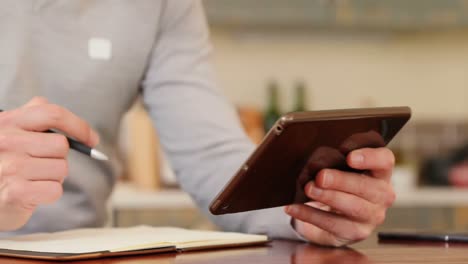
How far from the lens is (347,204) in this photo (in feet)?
3.36

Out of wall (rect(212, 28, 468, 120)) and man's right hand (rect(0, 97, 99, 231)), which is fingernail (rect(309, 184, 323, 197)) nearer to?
man's right hand (rect(0, 97, 99, 231))

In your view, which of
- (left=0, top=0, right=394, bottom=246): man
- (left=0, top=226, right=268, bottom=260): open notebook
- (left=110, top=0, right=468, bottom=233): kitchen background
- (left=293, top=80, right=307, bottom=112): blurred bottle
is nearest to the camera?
(left=0, top=226, right=268, bottom=260): open notebook

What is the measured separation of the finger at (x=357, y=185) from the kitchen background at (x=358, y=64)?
1997 millimetres

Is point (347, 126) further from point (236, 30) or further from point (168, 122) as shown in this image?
point (236, 30)

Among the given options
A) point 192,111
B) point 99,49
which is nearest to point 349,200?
point 192,111

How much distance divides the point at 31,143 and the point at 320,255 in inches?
13.2

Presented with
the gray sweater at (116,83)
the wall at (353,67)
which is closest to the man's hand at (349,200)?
the gray sweater at (116,83)

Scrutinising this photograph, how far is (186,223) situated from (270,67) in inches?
32.5

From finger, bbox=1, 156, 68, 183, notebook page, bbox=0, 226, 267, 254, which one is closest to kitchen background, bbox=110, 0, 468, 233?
notebook page, bbox=0, 226, 267, 254

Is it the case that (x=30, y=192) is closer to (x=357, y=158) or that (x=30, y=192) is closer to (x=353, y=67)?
(x=357, y=158)

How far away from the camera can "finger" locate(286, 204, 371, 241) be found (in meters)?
1.03

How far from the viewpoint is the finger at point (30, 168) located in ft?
2.98

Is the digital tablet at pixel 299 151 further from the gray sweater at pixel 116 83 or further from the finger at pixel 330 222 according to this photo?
the gray sweater at pixel 116 83

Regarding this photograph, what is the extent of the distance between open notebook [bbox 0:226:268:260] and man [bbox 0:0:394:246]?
4.9 inches
